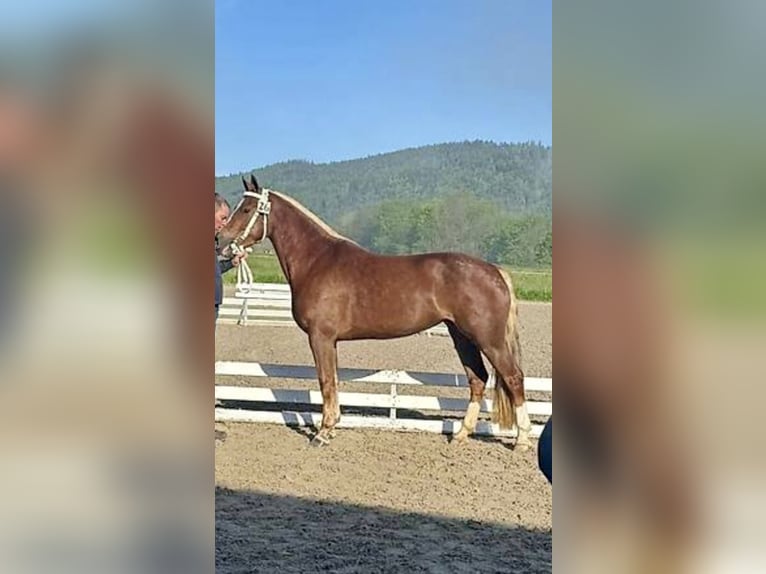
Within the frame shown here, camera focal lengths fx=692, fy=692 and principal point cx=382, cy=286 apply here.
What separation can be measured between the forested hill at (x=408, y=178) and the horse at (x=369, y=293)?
25.7 ft

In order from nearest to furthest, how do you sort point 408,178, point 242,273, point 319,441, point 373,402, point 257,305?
point 319,441
point 373,402
point 257,305
point 242,273
point 408,178

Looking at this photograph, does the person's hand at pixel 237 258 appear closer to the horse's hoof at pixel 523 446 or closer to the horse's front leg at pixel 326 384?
the horse's front leg at pixel 326 384

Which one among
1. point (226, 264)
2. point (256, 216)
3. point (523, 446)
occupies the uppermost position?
point (256, 216)

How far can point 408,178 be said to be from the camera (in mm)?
13047

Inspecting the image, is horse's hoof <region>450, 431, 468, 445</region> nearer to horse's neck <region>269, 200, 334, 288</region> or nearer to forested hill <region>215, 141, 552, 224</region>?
horse's neck <region>269, 200, 334, 288</region>

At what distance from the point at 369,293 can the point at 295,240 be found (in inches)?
18.8

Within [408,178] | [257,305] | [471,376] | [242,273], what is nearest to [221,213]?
[471,376]

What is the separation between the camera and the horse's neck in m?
3.57

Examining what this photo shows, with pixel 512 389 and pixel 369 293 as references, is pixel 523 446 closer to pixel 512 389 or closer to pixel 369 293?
pixel 512 389

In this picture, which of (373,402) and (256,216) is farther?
(373,402)

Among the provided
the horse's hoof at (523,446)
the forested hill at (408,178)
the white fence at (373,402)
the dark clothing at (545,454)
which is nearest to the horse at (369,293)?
the horse's hoof at (523,446)
